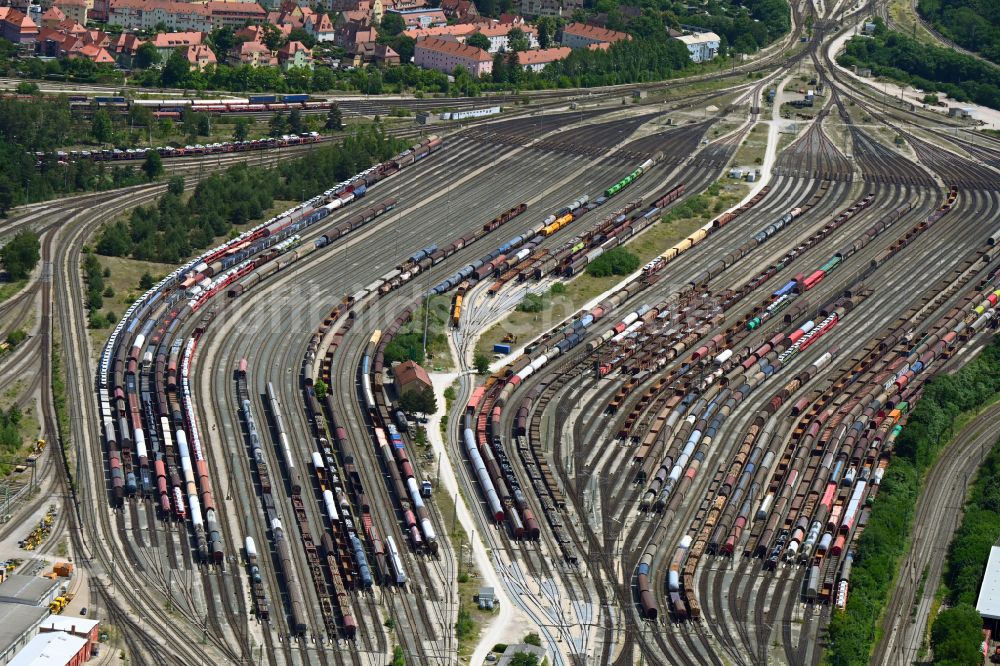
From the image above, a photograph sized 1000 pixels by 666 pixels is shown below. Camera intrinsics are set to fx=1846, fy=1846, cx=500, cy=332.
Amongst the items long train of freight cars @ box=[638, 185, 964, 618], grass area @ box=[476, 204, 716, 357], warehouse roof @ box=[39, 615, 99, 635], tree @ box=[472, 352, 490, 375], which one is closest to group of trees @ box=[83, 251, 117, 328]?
tree @ box=[472, 352, 490, 375]

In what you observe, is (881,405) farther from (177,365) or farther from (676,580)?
(177,365)

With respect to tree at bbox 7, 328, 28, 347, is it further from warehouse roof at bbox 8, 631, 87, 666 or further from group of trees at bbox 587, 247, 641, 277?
group of trees at bbox 587, 247, 641, 277

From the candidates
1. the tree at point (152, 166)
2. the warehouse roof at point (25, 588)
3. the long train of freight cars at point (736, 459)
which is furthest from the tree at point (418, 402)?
the tree at point (152, 166)

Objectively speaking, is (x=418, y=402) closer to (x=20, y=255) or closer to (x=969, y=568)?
(x=20, y=255)

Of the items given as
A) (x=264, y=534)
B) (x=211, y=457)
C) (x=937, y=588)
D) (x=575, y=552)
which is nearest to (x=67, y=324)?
(x=211, y=457)

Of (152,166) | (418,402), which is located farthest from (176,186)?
(418,402)

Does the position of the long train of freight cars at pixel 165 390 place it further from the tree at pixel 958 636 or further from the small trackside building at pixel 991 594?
the small trackside building at pixel 991 594
